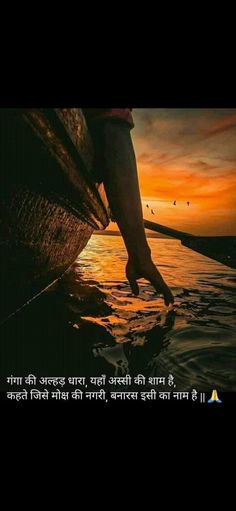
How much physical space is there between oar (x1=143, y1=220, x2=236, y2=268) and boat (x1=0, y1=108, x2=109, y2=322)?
123cm

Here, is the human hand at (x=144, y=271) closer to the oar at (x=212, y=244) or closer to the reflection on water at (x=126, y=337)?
A: the reflection on water at (x=126, y=337)

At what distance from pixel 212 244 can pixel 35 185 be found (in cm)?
220

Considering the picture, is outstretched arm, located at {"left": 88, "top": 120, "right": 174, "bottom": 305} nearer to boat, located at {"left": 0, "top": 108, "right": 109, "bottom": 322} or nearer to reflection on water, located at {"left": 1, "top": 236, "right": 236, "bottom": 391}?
boat, located at {"left": 0, "top": 108, "right": 109, "bottom": 322}

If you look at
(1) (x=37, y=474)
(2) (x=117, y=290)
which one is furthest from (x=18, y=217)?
(2) (x=117, y=290)

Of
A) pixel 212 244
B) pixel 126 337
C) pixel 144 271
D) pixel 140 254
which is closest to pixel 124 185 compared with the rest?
pixel 140 254

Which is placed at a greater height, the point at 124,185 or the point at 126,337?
the point at 124,185

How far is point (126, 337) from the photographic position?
93.3 inches

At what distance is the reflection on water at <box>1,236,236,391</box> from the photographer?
209 centimetres

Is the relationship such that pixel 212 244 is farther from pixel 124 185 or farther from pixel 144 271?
pixel 124 185

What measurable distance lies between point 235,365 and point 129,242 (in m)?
1.05

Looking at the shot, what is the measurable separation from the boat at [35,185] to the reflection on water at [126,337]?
28 cm

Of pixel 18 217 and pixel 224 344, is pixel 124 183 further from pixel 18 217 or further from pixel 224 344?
pixel 224 344

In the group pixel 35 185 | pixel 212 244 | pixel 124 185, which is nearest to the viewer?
pixel 35 185

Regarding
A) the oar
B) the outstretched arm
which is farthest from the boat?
the oar
